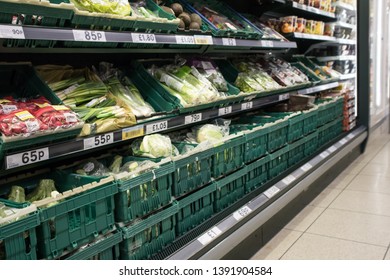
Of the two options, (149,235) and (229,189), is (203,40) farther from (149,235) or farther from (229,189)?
(149,235)

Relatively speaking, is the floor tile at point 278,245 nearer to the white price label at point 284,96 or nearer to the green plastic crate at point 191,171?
the green plastic crate at point 191,171

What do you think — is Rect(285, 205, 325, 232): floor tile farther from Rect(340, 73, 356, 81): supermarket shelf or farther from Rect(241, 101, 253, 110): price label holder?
Rect(340, 73, 356, 81): supermarket shelf

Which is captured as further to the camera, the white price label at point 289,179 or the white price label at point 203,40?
the white price label at point 289,179

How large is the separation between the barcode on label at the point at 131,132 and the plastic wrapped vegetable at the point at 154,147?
0.07 m

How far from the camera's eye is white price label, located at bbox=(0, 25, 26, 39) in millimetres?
1449

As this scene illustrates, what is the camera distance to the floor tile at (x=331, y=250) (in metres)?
2.58

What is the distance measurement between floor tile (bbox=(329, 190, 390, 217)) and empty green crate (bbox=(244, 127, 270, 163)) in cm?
104

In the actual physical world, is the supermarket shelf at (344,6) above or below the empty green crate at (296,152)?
above

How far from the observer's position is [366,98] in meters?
5.53

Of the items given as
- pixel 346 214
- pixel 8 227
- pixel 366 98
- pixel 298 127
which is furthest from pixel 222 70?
pixel 366 98

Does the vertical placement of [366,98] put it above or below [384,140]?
above

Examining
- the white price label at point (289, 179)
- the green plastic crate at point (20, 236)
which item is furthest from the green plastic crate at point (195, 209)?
the white price label at point (289, 179)

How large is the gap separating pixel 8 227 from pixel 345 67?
5.61m
